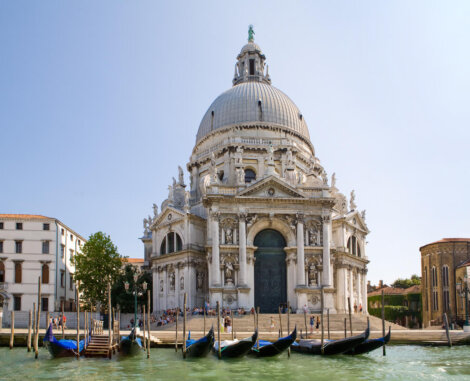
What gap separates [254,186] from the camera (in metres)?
36.8

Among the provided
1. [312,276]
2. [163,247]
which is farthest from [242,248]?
[163,247]

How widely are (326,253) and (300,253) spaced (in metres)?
1.71

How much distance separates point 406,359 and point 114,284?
24727mm

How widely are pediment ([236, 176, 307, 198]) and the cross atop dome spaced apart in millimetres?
15956

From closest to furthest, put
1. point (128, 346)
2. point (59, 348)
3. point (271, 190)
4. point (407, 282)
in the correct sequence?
1. point (59, 348)
2. point (128, 346)
3. point (271, 190)
4. point (407, 282)

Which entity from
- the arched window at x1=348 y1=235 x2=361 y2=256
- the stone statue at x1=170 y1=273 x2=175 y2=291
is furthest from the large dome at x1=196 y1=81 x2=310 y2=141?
the stone statue at x1=170 y1=273 x2=175 y2=291

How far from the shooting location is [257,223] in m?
37.1

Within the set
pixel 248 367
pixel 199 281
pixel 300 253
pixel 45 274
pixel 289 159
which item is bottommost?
pixel 248 367

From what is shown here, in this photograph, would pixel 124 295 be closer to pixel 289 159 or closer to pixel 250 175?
pixel 250 175

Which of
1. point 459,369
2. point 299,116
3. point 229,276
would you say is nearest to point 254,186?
point 229,276

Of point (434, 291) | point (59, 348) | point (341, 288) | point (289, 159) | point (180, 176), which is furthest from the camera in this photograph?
point (434, 291)

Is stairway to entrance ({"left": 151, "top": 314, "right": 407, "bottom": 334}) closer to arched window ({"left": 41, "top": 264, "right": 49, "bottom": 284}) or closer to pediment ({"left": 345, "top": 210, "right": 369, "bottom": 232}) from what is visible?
pediment ({"left": 345, "top": 210, "right": 369, "bottom": 232})

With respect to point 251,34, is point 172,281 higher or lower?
lower

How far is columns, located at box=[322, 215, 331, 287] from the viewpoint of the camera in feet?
120
